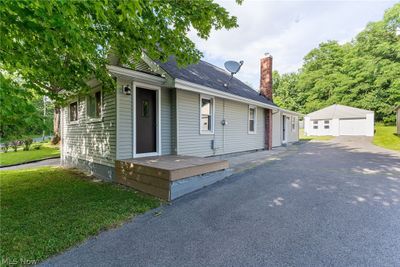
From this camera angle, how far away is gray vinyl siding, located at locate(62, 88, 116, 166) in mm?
5973

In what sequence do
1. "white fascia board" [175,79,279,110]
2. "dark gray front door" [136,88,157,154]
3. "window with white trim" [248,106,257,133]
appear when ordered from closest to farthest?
"dark gray front door" [136,88,157,154] → "white fascia board" [175,79,279,110] → "window with white trim" [248,106,257,133]

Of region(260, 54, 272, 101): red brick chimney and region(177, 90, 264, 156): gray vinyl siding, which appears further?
region(260, 54, 272, 101): red brick chimney

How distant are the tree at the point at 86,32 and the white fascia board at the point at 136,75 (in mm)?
256

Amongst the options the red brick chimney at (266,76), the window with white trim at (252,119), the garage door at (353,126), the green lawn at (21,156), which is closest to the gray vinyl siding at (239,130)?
the window with white trim at (252,119)

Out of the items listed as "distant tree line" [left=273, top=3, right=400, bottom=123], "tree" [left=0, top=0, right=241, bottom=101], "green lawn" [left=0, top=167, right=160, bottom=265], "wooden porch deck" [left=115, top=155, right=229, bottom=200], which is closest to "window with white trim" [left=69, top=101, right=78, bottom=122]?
"green lawn" [left=0, top=167, right=160, bottom=265]

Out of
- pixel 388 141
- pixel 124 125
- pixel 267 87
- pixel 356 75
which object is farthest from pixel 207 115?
pixel 356 75

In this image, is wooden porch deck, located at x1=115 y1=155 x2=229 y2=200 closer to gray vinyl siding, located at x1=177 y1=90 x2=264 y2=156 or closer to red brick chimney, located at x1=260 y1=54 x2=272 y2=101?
gray vinyl siding, located at x1=177 y1=90 x2=264 y2=156

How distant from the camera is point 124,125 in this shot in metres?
5.85

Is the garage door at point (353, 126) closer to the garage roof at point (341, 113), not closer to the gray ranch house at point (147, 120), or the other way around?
the garage roof at point (341, 113)

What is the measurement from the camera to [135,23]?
13.3 ft

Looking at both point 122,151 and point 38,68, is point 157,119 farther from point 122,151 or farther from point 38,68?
point 38,68

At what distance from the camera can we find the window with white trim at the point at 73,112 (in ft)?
27.4

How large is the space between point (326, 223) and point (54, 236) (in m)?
4.09

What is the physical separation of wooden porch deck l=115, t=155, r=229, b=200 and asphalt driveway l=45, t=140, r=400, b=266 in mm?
501
